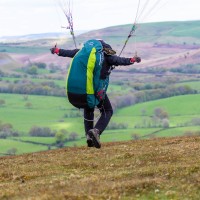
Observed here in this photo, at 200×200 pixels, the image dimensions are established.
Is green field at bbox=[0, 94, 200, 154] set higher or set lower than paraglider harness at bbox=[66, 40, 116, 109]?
lower

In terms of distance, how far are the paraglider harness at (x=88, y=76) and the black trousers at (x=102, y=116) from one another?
733 mm

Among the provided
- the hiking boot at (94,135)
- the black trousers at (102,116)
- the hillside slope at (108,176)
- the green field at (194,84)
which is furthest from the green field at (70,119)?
the hillside slope at (108,176)

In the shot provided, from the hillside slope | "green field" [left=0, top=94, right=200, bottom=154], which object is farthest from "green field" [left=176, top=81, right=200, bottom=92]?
the hillside slope

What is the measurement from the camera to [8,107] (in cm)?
9938

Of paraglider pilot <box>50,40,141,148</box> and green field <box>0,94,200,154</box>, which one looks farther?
green field <box>0,94,200,154</box>

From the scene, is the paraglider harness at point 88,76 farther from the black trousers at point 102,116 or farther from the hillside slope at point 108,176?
the hillside slope at point 108,176

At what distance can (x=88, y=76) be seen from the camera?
13.6m

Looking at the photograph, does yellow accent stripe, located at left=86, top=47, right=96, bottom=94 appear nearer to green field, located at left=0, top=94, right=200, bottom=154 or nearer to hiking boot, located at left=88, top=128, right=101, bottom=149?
hiking boot, located at left=88, top=128, right=101, bottom=149

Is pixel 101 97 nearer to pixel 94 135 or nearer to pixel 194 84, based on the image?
pixel 94 135

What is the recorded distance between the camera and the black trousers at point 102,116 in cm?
1490

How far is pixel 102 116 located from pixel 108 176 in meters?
4.61

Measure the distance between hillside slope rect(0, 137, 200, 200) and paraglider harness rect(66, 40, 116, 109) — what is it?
1627mm

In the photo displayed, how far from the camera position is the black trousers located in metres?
14.9

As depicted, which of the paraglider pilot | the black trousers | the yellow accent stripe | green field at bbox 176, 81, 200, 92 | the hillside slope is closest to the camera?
the hillside slope
